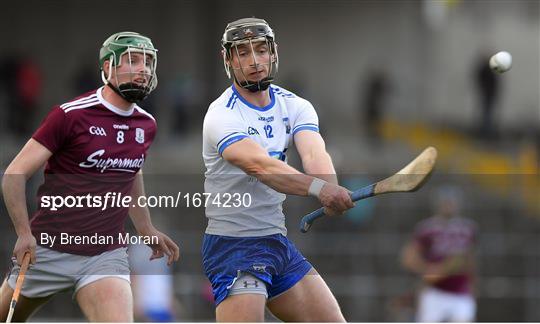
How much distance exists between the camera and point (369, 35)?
87.0 feet

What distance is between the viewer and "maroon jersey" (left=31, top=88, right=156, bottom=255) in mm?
6047

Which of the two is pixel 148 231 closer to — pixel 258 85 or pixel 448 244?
pixel 258 85

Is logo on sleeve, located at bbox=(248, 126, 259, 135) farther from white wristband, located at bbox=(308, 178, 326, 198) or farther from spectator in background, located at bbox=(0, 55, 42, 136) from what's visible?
spectator in background, located at bbox=(0, 55, 42, 136)

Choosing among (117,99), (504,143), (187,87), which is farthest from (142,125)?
(504,143)

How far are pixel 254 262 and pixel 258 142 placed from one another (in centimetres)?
58

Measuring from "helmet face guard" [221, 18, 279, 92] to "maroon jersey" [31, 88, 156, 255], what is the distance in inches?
23.9

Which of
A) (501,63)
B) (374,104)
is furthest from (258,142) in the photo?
(374,104)

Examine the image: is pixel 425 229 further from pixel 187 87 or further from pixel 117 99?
pixel 187 87

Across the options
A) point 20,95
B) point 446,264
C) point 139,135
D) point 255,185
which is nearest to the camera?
point 255,185

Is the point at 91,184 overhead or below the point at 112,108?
below

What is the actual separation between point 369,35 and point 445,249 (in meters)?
14.7

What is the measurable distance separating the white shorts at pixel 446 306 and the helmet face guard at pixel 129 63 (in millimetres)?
6617

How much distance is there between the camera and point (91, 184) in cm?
614

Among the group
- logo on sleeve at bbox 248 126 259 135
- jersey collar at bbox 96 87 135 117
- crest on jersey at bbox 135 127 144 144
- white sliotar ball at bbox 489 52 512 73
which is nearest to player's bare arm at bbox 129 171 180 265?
crest on jersey at bbox 135 127 144 144
